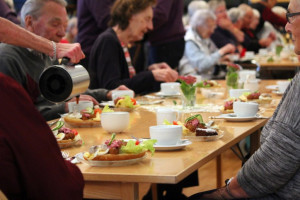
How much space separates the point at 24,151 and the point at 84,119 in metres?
1.29

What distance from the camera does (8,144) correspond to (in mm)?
1295

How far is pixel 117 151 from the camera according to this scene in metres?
1.83

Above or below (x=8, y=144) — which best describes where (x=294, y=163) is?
below

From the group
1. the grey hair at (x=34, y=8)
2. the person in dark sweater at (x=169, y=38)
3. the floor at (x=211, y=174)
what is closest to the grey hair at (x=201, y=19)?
the person in dark sweater at (x=169, y=38)

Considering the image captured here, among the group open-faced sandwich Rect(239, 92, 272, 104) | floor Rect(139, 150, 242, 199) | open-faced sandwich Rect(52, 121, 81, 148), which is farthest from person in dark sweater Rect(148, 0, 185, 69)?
open-faced sandwich Rect(52, 121, 81, 148)

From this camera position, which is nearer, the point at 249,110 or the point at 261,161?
the point at 261,161

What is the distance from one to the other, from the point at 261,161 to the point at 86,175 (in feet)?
1.75

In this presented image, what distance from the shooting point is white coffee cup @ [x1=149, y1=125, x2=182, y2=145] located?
2018 mm

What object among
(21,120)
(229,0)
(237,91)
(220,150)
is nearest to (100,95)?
(237,91)

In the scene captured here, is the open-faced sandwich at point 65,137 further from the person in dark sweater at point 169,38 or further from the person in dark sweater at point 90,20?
the person in dark sweater at point 169,38

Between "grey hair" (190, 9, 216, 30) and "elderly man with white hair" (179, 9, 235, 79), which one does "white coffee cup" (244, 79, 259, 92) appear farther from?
"grey hair" (190, 9, 216, 30)

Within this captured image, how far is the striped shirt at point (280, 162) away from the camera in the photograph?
1755 millimetres

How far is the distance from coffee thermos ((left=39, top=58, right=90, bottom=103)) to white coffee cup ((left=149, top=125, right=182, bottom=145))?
2.12 ft

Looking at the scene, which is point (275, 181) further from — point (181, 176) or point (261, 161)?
point (181, 176)
